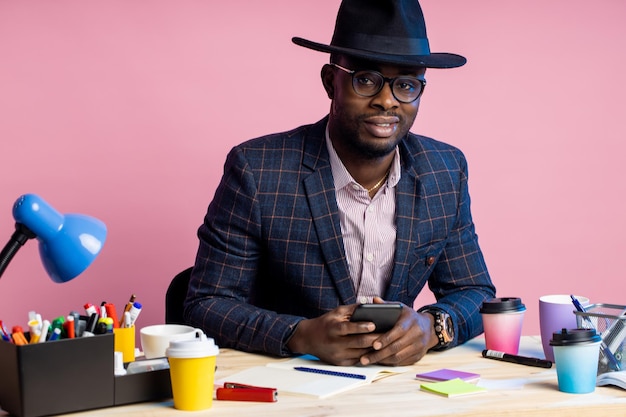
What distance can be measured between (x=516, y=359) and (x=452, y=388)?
1.13ft

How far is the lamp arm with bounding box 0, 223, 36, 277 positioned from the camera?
5.07 feet

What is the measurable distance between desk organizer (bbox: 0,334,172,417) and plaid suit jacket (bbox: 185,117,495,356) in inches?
25.6

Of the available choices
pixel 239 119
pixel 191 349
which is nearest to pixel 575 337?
pixel 191 349

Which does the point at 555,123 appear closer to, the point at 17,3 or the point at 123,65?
the point at 123,65

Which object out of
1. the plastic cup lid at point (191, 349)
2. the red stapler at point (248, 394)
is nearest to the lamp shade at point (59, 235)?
the plastic cup lid at point (191, 349)

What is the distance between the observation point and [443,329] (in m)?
2.31

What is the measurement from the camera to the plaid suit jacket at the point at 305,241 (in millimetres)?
2525

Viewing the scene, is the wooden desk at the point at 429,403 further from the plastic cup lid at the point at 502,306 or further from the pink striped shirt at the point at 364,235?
the pink striped shirt at the point at 364,235

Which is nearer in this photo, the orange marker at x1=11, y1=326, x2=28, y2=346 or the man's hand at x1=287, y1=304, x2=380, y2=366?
the orange marker at x1=11, y1=326, x2=28, y2=346

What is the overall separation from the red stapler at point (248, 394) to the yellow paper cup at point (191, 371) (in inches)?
2.6

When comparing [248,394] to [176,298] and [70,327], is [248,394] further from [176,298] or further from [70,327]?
[176,298]

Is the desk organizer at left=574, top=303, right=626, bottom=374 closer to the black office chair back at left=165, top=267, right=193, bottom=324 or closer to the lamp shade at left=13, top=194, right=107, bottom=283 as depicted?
the lamp shade at left=13, top=194, right=107, bottom=283

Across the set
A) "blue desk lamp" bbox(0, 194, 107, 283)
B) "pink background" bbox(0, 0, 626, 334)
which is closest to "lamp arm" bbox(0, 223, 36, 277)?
"blue desk lamp" bbox(0, 194, 107, 283)

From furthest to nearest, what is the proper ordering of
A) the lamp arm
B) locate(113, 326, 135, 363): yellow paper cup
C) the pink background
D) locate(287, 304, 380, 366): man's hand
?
the pink background, locate(287, 304, 380, 366): man's hand, locate(113, 326, 135, 363): yellow paper cup, the lamp arm
